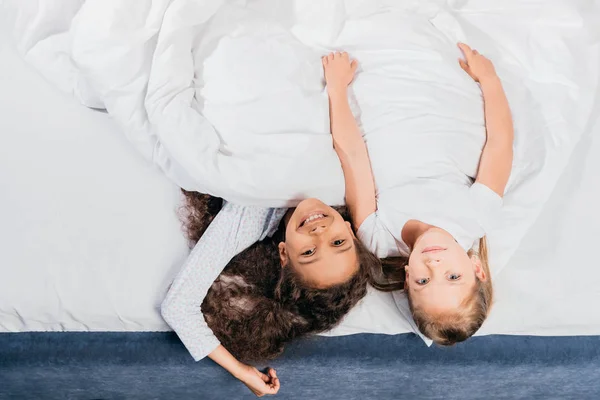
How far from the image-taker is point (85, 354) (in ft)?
3.82

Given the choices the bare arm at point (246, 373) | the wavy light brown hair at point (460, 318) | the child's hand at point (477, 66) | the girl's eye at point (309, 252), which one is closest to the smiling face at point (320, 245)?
the girl's eye at point (309, 252)

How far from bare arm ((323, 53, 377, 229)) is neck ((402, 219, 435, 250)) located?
69 millimetres

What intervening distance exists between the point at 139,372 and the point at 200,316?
6.6 inches

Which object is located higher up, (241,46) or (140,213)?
(241,46)

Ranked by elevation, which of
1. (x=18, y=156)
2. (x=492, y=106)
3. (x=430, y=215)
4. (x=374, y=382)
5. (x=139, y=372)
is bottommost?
(x=374, y=382)

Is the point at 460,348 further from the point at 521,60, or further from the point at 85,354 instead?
the point at 85,354

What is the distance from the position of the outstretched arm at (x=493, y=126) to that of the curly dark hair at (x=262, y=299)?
0.87ft

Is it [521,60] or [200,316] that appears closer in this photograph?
[200,316]

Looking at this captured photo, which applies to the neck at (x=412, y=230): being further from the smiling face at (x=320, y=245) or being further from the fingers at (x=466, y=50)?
the fingers at (x=466, y=50)

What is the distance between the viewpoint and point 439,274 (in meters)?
1.05

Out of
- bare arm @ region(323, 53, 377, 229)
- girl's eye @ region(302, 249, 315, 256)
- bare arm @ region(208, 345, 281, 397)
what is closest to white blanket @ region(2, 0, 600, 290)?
bare arm @ region(323, 53, 377, 229)

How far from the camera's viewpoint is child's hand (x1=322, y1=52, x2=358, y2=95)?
1160 mm

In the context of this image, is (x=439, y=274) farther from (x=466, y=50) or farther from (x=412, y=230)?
(x=466, y=50)

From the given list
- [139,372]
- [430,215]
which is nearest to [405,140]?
[430,215]
